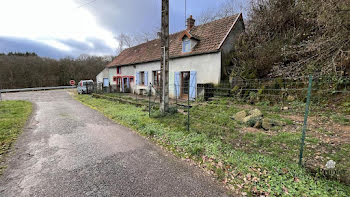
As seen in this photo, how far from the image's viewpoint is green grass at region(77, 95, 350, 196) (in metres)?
2.24

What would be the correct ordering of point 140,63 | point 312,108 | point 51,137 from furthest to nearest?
1. point 140,63
2. point 312,108
3. point 51,137

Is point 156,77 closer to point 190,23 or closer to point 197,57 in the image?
point 197,57

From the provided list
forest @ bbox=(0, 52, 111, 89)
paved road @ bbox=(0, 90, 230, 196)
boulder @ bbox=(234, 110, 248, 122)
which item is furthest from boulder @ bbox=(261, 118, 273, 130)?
forest @ bbox=(0, 52, 111, 89)

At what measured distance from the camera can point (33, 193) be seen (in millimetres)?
2291

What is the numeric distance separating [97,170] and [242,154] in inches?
117

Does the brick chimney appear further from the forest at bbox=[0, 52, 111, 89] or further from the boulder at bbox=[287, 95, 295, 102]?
the forest at bbox=[0, 52, 111, 89]

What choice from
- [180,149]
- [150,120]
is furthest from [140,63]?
[180,149]

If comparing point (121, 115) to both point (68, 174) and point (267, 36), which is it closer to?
point (68, 174)

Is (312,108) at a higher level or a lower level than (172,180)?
higher

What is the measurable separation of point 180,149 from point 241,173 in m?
1.47

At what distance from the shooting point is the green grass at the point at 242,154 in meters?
2.24

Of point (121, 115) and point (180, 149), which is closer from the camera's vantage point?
point (180, 149)

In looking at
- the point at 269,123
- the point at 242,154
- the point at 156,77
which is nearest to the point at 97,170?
the point at 242,154

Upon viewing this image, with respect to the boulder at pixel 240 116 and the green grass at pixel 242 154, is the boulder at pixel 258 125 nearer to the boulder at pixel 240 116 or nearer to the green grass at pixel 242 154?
the green grass at pixel 242 154
